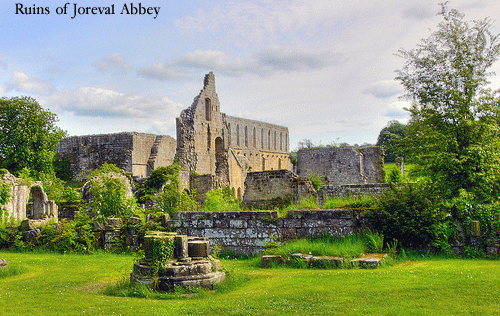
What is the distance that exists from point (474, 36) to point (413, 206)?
15.8 ft

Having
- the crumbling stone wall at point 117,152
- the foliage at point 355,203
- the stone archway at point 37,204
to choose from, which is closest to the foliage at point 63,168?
the crumbling stone wall at point 117,152

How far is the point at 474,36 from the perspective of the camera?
10922 mm

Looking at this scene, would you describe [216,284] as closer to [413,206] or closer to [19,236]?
[413,206]

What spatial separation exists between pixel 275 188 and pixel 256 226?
8.53 m

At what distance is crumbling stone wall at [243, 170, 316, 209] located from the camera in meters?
18.4

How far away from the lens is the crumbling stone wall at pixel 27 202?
1702 centimetres

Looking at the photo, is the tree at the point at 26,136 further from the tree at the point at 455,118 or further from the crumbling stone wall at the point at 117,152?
the tree at the point at 455,118

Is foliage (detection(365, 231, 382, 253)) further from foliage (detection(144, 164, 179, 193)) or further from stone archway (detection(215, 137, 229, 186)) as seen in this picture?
stone archway (detection(215, 137, 229, 186))

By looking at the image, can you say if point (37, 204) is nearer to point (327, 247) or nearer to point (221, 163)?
point (221, 163)

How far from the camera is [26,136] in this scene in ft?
110

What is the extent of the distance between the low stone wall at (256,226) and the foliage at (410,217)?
0.57 metres

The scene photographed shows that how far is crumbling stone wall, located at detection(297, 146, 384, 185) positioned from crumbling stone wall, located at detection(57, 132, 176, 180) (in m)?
10.5

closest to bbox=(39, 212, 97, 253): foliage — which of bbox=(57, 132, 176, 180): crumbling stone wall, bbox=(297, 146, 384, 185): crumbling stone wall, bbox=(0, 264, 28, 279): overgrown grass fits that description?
bbox=(0, 264, 28, 279): overgrown grass

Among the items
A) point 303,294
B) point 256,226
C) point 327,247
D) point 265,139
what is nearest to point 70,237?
point 256,226
